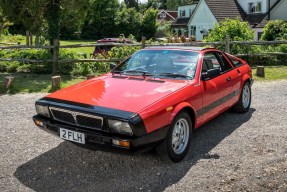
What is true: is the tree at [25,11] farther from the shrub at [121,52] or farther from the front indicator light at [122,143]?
the front indicator light at [122,143]

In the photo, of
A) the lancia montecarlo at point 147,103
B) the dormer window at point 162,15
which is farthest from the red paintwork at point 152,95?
the dormer window at point 162,15

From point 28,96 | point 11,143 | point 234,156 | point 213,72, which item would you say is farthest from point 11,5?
point 234,156

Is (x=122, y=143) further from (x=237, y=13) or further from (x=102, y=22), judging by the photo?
(x=102, y=22)

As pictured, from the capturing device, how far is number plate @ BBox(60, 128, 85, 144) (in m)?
4.18

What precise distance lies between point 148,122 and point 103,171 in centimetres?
93

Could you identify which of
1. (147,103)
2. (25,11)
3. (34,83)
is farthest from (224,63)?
(25,11)

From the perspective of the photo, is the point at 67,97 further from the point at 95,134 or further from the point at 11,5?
the point at 11,5

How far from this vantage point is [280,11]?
29.4m

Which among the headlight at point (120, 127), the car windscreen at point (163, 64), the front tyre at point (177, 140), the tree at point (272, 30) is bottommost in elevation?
the front tyre at point (177, 140)

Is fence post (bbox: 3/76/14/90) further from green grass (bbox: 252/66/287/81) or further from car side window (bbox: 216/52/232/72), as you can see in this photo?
green grass (bbox: 252/66/287/81)

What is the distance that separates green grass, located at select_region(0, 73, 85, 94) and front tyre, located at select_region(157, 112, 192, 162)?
5917 millimetres

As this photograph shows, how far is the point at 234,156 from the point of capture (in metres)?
4.84

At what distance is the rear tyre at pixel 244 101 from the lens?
6816 mm

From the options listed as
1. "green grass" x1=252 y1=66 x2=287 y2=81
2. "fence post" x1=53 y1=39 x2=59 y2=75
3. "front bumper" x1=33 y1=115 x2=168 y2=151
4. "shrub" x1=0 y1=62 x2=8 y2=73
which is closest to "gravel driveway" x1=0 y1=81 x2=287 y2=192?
"front bumper" x1=33 y1=115 x2=168 y2=151
